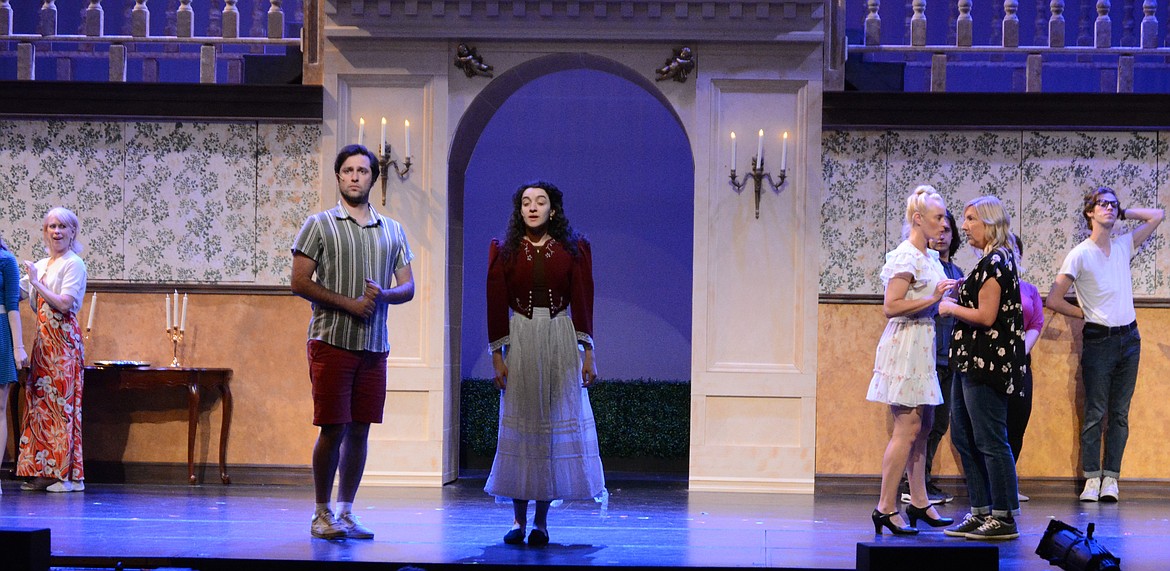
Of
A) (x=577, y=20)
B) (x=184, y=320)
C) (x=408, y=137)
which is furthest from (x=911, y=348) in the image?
(x=184, y=320)

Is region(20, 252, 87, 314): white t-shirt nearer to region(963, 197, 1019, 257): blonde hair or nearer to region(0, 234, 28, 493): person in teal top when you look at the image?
region(0, 234, 28, 493): person in teal top

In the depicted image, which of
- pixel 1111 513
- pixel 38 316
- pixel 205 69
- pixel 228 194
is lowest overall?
pixel 1111 513

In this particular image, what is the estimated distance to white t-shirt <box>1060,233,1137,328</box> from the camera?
6340mm

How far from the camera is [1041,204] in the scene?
6.66 meters

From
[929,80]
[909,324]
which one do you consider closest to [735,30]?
[929,80]

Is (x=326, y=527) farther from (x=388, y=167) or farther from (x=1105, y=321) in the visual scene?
(x=1105, y=321)

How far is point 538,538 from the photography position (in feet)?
14.6

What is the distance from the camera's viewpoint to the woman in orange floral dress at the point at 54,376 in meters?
6.29

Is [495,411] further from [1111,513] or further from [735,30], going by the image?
[1111,513]

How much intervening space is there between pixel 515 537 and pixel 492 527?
0.51 metres

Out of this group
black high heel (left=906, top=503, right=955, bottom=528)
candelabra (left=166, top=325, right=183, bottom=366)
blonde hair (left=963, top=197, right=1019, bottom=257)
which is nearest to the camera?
blonde hair (left=963, top=197, right=1019, bottom=257)

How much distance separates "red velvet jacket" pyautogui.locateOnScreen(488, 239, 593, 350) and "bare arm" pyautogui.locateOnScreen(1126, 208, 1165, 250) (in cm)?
362

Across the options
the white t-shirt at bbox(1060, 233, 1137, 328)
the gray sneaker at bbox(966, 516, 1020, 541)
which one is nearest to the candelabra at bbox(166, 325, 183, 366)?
the gray sneaker at bbox(966, 516, 1020, 541)

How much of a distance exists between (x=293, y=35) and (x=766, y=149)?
308cm
